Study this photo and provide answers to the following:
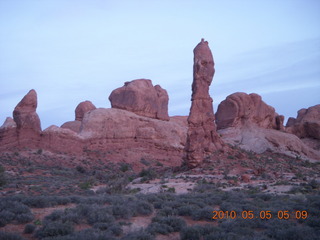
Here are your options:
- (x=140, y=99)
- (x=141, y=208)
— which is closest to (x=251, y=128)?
(x=140, y=99)

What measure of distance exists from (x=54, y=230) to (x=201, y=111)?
2143 centimetres

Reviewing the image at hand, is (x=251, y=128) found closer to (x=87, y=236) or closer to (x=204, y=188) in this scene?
(x=204, y=188)

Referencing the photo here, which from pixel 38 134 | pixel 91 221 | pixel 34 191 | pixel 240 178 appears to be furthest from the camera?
pixel 38 134

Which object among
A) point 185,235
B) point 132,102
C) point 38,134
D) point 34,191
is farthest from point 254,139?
point 185,235

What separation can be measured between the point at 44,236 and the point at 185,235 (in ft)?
11.3

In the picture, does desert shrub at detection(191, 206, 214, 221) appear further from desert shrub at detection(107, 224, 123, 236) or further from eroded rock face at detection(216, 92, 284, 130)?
eroded rock face at detection(216, 92, 284, 130)

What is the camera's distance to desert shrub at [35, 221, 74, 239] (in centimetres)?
894

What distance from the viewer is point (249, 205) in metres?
12.9

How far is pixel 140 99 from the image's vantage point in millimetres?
45125

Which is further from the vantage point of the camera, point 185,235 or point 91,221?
point 91,221

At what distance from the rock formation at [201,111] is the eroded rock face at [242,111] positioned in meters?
15.5

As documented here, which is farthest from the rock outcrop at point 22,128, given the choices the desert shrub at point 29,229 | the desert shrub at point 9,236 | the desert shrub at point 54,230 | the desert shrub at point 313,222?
the desert shrub at point 313,222

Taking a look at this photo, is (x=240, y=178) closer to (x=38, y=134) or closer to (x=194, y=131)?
(x=194, y=131)

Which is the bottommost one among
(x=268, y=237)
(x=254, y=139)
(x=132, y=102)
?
(x=268, y=237)
